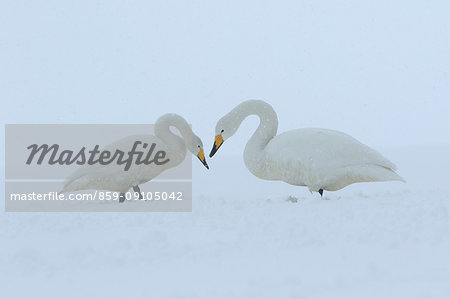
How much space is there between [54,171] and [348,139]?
6.58 meters

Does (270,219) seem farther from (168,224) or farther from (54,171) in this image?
(54,171)

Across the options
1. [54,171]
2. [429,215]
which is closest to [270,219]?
[429,215]

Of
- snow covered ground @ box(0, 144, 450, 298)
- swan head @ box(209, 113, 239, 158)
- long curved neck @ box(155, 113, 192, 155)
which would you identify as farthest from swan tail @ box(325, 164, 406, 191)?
long curved neck @ box(155, 113, 192, 155)

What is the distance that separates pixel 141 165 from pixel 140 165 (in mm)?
12

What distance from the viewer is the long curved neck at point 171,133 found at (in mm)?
7871

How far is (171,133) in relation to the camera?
26.0 ft

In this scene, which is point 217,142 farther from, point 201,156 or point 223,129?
point 201,156

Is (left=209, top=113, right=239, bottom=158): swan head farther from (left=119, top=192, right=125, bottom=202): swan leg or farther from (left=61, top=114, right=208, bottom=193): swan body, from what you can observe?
(left=119, top=192, right=125, bottom=202): swan leg

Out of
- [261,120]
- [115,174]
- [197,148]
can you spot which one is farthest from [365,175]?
[115,174]

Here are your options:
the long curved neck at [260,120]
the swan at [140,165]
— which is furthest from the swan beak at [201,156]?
the long curved neck at [260,120]

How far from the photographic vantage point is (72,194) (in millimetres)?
8477

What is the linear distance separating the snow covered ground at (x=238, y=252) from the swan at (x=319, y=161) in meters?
0.67

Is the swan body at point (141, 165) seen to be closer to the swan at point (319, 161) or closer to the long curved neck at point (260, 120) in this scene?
the swan at point (319, 161)

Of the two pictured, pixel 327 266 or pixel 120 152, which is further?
pixel 120 152
